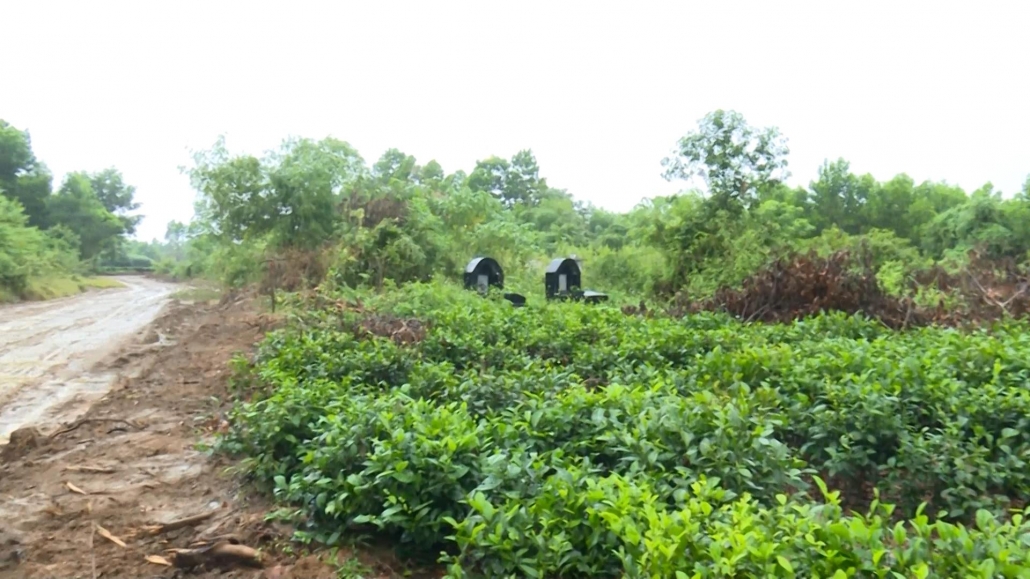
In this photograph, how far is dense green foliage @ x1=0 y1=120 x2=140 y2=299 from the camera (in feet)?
86.4

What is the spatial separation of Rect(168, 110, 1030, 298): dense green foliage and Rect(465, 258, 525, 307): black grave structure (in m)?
1.36

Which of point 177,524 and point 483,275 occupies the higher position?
point 483,275

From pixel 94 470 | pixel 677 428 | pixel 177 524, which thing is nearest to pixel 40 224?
pixel 94 470

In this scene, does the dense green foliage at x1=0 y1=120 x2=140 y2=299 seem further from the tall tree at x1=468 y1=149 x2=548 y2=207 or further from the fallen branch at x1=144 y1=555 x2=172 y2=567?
the fallen branch at x1=144 y1=555 x2=172 y2=567

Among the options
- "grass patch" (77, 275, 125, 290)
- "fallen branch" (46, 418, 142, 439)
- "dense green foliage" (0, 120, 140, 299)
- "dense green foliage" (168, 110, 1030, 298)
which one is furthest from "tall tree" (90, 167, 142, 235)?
"fallen branch" (46, 418, 142, 439)

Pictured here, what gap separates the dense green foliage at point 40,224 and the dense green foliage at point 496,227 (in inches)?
445

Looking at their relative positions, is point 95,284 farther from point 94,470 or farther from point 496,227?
point 94,470

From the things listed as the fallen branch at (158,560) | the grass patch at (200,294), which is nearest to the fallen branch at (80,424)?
the fallen branch at (158,560)

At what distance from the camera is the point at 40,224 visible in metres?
39.6

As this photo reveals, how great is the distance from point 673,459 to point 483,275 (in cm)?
1193

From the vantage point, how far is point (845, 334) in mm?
7262

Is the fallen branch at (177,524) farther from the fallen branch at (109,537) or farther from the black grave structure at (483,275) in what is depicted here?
the black grave structure at (483,275)

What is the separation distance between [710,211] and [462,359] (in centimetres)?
879

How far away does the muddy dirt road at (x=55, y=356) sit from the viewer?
23.2ft
